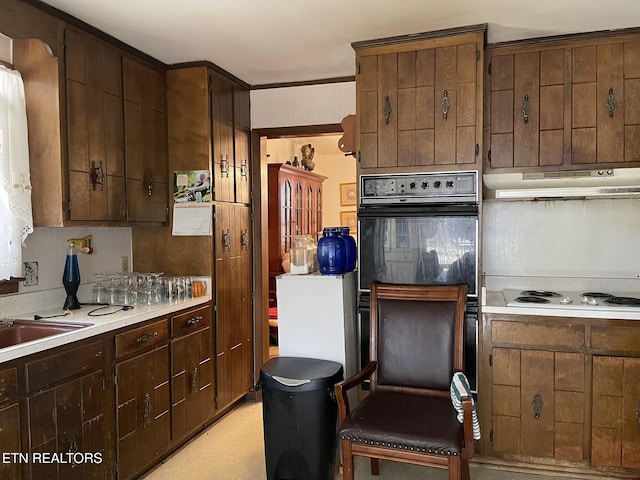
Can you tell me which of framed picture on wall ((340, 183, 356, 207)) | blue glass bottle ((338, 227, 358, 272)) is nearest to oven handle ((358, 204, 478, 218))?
blue glass bottle ((338, 227, 358, 272))

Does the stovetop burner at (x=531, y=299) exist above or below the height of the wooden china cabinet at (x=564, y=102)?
below

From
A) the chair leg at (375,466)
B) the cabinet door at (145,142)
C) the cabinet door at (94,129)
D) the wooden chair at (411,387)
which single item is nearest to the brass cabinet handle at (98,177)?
the cabinet door at (94,129)

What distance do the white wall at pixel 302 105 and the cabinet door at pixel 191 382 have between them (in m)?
1.69

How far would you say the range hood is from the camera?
9.01 feet

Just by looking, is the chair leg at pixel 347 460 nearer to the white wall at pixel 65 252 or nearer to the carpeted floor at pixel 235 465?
the carpeted floor at pixel 235 465

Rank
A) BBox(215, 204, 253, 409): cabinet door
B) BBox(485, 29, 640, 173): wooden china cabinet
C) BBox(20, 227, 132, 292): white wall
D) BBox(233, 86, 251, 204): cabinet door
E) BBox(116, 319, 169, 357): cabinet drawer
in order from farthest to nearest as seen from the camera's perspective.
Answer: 1. BBox(233, 86, 251, 204): cabinet door
2. BBox(215, 204, 253, 409): cabinet door
3. BBox(485, 29, 640, 173): wooden china cabinet
4. BBox(20, 227, 132, 292): white wall
5. BBox(116, 319, 169, 357): cabinet drawer

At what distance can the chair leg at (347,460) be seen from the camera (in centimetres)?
212

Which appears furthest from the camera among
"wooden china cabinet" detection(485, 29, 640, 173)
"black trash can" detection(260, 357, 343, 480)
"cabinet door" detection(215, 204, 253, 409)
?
"cabinet door" detection(215, 204, 253, 409)

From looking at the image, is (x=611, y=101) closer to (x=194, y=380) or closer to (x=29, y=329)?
(x=194, y=380)

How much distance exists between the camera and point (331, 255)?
105 inches

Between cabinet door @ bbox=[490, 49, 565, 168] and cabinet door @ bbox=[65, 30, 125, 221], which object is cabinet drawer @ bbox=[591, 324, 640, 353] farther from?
cabinet door @ bbox=[65, 30, 125, 221]

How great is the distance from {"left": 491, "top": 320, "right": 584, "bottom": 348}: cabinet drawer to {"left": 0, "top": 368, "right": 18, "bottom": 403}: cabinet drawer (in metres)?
2.28

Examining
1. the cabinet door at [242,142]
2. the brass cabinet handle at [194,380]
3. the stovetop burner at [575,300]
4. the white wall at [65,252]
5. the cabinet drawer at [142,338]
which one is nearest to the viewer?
the cabinet drawer at [142,338]

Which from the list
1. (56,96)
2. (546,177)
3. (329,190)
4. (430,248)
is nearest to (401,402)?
(430,248)
